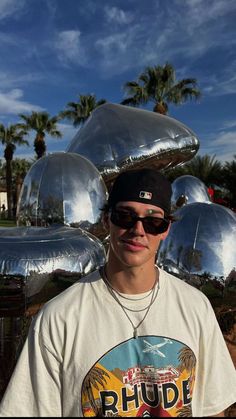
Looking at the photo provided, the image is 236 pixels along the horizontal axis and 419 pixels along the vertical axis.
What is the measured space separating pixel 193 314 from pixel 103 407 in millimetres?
393

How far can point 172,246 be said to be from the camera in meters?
3.40

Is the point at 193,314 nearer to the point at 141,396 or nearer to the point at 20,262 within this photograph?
the point at 141,396

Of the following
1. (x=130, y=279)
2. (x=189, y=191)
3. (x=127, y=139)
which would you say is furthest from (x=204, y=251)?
(x=189, y=191)

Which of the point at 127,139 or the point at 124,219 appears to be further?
the point at 127,139

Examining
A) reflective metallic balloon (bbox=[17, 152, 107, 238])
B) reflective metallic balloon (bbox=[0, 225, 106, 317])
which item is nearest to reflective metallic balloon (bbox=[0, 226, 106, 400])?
reflective metallic balloon (bbox=[0, 225, 106, 317])

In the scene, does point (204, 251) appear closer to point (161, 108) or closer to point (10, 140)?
point (161, 108)

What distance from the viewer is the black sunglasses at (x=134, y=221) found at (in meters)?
1.41

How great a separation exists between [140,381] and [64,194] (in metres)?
2.68

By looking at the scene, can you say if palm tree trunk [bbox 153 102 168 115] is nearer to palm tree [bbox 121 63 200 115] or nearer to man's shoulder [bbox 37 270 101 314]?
palm tree [bbox 121 63 200 115]

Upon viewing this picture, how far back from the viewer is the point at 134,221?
1.41 meters

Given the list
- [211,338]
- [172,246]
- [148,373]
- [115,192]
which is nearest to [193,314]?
[211,338]

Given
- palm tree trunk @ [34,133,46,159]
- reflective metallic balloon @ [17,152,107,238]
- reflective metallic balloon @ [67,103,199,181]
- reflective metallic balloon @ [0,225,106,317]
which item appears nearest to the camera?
reflective metallic balloon @ [0,225,106,317]

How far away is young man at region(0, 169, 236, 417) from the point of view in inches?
50.6

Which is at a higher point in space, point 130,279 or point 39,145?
point 39,145
